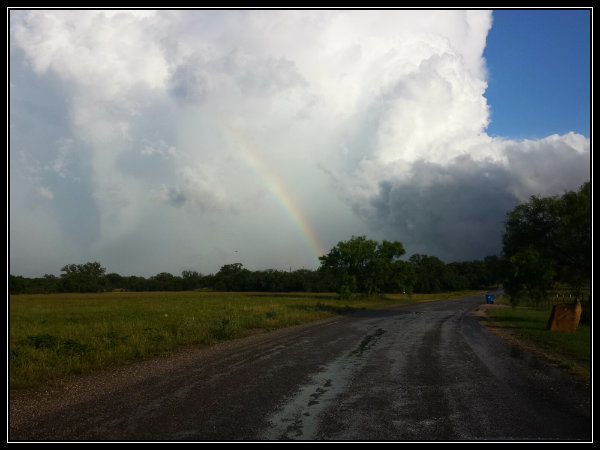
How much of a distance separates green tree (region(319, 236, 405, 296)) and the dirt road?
46074 millimetres

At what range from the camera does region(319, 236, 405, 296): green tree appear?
58688 mm

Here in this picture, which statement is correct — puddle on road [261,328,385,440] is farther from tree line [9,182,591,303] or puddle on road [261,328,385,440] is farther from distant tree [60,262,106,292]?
distant tree [60,262,106,292]

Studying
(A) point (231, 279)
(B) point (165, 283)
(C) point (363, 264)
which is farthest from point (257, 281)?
(C) point (363, 264)

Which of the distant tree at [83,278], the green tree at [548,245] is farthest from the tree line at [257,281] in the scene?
the green tree at [548,245]

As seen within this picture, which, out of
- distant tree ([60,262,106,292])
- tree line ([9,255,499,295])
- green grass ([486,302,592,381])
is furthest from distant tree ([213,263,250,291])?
green grass ([486,302,592,381])

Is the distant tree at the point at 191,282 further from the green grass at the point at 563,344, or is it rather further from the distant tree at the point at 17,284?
the green grass at the point at 563,344

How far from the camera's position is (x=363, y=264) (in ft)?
202

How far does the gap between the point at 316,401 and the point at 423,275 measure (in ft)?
355

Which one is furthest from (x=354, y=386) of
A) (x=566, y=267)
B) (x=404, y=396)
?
(x=566, y=267)

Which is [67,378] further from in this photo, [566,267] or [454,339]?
[566,267]

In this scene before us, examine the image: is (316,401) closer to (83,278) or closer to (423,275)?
(83,278)

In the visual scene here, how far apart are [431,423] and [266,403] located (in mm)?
2953

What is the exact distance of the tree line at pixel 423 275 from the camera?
17469 millimetres

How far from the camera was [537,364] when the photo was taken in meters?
11.2
